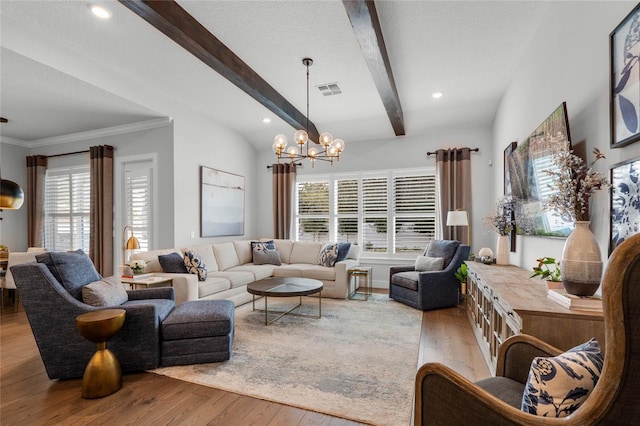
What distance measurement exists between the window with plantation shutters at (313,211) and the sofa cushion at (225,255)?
1599 mm

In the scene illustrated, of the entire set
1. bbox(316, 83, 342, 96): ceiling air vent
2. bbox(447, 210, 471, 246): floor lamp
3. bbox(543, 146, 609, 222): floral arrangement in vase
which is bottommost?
bbox(447, 210, 471, 246): floor lamp

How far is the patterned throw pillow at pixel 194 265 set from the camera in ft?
13.5

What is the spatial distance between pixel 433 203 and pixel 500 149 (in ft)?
4.81

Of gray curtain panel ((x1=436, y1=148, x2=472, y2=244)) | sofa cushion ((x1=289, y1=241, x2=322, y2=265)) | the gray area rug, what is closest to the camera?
the gray area rug

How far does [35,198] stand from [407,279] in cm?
717

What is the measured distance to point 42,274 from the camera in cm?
234

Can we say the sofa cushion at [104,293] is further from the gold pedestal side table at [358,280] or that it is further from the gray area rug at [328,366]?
the gold pedestal side table at [358,280]

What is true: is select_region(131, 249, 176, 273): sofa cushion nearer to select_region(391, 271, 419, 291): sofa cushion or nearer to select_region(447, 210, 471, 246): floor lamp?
select_region(391, 271, 419, 291): sofa cushion

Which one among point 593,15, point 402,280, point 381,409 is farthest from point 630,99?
point 402,280

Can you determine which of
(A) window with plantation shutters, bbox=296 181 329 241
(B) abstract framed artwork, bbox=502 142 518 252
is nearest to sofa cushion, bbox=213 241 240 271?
(A) window with plantation shutters, bbox=296 181 329 241

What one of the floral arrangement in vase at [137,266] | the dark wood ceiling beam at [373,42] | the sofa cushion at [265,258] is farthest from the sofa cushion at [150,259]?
the dark wood ceiling beam at [373,42]

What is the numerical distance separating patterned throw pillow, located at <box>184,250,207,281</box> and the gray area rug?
744 millimetres

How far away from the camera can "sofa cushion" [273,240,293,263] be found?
602 cm

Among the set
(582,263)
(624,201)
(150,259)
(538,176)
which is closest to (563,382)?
(582,263)
